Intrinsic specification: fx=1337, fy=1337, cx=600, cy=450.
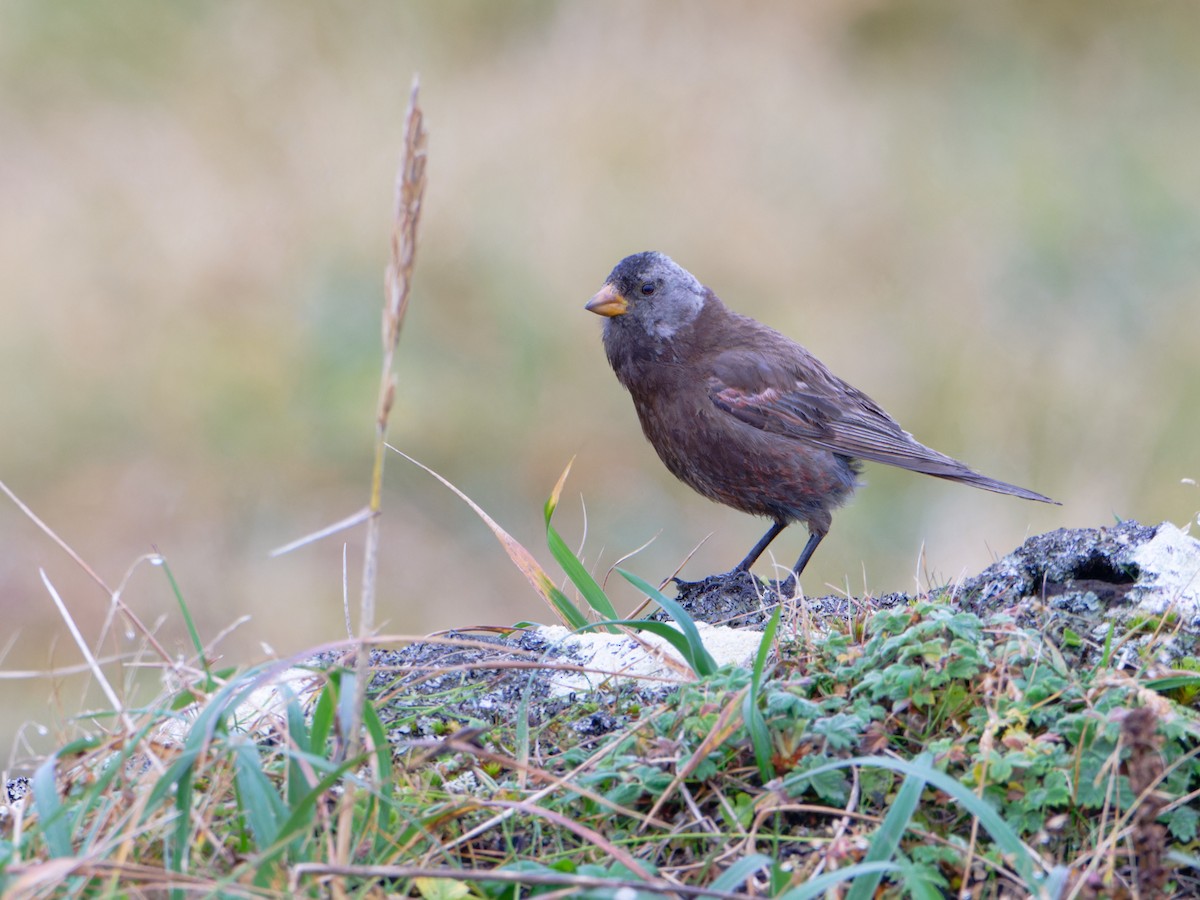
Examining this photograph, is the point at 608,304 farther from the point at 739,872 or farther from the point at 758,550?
the point at 739,872

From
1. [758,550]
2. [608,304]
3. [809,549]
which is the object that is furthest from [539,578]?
[608,304]

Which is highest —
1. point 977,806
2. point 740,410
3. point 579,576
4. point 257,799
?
point 740,410

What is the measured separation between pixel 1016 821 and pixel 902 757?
0.23 metres

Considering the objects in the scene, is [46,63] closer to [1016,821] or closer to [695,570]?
[695,570]

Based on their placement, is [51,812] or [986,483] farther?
[986,483]

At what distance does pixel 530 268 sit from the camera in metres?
8.23

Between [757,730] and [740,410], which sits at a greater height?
[740,410]

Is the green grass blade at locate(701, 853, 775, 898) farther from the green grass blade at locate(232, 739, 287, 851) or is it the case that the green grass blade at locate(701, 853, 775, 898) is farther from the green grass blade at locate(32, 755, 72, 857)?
the green grass blade at locate(32, 755, 72, 857)

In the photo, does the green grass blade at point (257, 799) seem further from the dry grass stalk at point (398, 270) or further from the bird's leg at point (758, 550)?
the bird's leg at point (758, 550)

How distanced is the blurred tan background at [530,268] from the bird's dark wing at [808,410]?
141 centimetres

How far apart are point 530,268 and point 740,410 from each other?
Answer: 3.68 m

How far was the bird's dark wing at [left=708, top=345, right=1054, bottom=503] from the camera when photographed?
4.86 m

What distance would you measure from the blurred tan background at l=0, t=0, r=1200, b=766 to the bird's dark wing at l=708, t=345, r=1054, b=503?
4.64 ft

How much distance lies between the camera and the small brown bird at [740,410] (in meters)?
4.71
